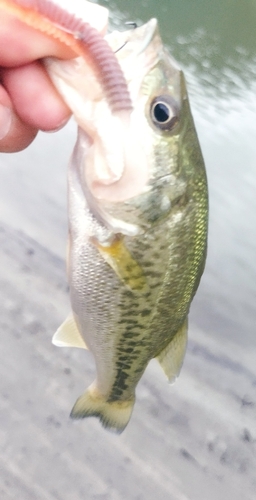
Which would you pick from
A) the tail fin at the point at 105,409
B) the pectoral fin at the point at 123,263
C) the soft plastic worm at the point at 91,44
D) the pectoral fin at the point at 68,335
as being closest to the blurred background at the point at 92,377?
the tail fin at the point at 105,409

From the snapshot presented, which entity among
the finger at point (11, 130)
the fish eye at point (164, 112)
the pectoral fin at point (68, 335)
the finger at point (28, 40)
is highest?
the finger at point (28, 40)

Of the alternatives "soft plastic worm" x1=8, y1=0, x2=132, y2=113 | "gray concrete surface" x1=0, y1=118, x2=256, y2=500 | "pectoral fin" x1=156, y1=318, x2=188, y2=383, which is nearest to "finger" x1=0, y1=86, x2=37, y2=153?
"soft plastic worm" x1=8, y1=0, x2=132, y2=113

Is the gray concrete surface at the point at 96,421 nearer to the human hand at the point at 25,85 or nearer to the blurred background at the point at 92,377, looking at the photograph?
the blurred background at the point at 92,377

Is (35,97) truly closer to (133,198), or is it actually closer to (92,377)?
(133,198)

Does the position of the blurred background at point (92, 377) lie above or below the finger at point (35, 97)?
below

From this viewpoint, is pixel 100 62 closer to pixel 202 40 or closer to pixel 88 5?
pixel 88 5

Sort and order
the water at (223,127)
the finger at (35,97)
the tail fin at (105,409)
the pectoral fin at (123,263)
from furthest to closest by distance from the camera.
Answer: the water at (223,127), the tail fin at (105,409), the pectoral fin at (123,263), the finger at (35,97)

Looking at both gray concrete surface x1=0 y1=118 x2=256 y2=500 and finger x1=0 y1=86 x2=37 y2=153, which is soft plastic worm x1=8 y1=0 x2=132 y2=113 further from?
gray concrete surface x1=0 y1=118 x2=256 y2=500

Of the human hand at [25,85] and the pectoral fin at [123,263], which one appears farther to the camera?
the pectoral fin at [123,263]
